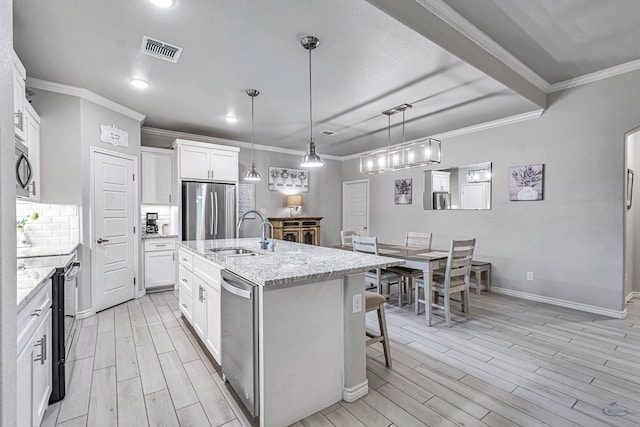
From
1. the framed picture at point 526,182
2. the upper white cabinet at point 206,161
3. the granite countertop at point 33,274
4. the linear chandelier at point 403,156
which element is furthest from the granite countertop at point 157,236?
the framed picture at point 526,182

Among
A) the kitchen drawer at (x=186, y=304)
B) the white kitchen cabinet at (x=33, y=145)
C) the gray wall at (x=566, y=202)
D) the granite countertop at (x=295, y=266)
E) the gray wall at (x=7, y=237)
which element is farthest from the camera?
the gray wall at (x=566, y=202)

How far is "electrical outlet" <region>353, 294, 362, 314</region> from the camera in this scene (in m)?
2.03

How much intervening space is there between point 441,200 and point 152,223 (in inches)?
194

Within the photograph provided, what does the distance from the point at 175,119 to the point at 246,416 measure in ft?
13.5

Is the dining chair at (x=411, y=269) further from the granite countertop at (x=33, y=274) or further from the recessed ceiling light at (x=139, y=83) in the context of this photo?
the recessed ceiling light at (x=139, y=83)

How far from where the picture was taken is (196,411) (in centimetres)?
190

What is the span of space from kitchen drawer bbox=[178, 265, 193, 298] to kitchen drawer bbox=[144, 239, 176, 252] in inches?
60.0

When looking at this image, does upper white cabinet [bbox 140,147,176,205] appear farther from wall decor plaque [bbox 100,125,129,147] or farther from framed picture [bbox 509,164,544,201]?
framed picture [bbox 509,164,544,201]

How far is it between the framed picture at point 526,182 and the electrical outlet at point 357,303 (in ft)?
11.3

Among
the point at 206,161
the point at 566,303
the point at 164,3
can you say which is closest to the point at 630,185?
the point at 566,303

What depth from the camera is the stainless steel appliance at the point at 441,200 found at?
512 cm

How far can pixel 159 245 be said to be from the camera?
4.56 metres

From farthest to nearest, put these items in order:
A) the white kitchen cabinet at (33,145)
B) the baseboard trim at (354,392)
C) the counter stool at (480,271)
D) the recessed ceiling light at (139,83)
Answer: the counter stool at (480,271) → the recessed ceiling light at (139,83) → the white kitchen cabinet at (33,145) → the baseboard trim at (354,392)

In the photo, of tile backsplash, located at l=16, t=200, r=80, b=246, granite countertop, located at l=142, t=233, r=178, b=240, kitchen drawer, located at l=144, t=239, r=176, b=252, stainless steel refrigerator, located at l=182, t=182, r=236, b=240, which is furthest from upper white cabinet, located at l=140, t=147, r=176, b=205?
tile backsplash, located at l=16, t=200, r=80, b=246
